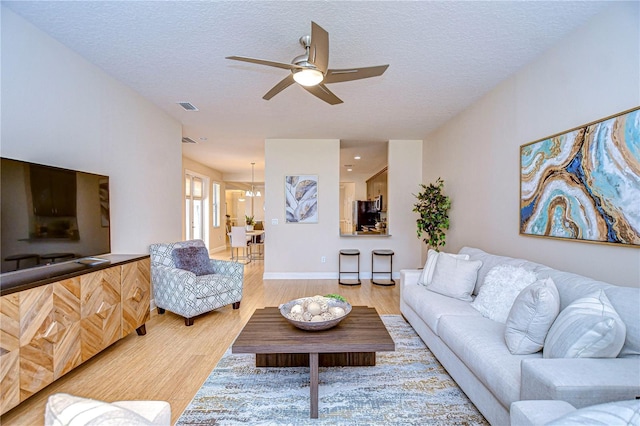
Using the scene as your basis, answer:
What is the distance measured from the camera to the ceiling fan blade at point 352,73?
2131 millimetres

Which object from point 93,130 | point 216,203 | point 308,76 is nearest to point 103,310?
point 93,130

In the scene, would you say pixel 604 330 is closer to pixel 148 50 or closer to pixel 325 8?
pixel 325 8

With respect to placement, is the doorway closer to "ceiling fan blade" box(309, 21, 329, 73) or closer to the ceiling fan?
the ceiling fan

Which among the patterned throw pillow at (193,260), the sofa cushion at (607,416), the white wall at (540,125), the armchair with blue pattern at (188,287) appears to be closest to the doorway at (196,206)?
the patterned throw pillow at (193,260)

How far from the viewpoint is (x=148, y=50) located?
254 cm

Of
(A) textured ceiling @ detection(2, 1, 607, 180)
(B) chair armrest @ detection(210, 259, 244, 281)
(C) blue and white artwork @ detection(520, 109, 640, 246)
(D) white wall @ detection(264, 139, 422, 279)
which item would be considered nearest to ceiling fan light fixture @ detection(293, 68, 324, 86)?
(A) textured ceiling @ detection(2, 1, 607, 180)

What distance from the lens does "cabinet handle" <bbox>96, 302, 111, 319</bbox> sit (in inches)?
93.7

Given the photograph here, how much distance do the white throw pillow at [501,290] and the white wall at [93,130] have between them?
376 centimetres

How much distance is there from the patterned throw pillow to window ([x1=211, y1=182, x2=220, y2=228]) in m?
5.74

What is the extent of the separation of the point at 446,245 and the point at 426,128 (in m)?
2.03

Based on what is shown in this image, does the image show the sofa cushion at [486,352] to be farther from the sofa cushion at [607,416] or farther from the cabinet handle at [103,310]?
the cabinet handle at [103,310]

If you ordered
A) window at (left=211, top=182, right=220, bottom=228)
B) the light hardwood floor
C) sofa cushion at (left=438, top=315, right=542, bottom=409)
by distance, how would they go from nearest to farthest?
1. sofa cushion at (left=438, top=315, right=542, bottom=409)
2. the light hardwood floor
3. window at (left=211, top=182, right=220, bottom=228)

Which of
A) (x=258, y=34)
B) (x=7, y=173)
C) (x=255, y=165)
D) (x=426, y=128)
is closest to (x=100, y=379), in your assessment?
(x=7, y=173)

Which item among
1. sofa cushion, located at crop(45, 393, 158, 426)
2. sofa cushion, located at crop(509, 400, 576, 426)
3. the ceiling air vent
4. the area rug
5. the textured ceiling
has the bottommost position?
the area rug
